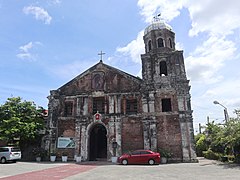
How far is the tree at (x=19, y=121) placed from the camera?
20786 millimetres

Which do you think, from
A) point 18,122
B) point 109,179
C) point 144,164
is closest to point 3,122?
point 18,122

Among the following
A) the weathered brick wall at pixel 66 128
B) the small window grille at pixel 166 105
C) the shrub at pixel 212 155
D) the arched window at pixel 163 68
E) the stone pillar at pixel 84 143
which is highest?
the arched window at pixel 163 68

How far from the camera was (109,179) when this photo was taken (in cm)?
1005

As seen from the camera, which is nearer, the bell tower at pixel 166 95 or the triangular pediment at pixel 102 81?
the bell tower at pixel 166 95

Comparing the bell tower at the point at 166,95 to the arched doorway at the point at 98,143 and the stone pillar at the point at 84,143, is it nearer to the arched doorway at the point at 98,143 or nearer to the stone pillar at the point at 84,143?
the arched doorway at the point at 98,143

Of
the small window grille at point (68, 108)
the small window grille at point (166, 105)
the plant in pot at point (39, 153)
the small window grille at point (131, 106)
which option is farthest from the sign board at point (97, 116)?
the small window grille at point (166, 105)

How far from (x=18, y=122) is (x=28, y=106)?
93.1 inches

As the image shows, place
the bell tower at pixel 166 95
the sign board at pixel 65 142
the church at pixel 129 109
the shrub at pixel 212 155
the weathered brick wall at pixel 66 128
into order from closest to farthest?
the bell tower at pixel 166 95 → the church at pixel 129 109 → the sign board at pixel 65 142 → the shrub at pixel 212 155 → the weathered brick wall at pixel 66 128

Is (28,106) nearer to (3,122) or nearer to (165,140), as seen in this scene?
(3,122)

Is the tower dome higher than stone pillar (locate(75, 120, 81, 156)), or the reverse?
the tower dome

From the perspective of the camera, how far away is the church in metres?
19.9

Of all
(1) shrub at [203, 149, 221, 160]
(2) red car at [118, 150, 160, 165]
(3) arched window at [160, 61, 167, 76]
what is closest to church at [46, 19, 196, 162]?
(3) arched window at [160, 61, 167, 76]

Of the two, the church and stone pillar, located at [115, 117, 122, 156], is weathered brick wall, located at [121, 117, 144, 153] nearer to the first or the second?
Result: the church

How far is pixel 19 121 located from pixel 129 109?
433 inches
